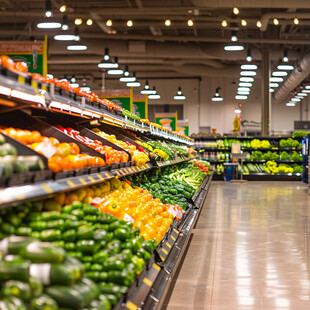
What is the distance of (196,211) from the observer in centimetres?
614

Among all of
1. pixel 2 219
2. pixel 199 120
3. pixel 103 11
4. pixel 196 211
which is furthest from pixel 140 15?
pixel 199 120

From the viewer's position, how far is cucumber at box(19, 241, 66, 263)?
72.7 inches

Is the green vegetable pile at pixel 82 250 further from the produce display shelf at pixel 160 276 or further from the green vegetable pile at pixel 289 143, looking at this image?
the green vegetable pile at pixel 289 143

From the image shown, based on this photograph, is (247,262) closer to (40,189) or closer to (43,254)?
(40,189)

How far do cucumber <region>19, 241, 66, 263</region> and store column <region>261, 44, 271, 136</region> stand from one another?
1722 centimetres

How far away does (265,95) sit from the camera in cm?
1841

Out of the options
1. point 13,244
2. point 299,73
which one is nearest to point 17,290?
point 13,244

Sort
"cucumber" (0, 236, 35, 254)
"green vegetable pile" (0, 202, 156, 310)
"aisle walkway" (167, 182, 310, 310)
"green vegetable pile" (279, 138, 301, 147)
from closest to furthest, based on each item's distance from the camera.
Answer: "green vegetable pile" (0, 202, 156, 310), "cucumber" (0, 236, 35, 254), "aisle walkway" (167, 182, 310, 310), "green vegetable pile" (279, 138, 301, 147)

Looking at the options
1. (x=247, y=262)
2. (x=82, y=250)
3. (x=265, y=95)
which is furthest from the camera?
(x=265, y=95)

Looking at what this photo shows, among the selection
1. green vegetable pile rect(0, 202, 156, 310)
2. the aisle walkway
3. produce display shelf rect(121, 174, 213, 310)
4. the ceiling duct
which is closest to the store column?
the ceiling duct

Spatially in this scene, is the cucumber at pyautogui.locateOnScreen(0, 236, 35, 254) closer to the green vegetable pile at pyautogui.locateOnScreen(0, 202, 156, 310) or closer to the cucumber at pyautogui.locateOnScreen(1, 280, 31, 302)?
the green vegetable pile at pyautogui.locateOnScreen(0, 202, 156, 310)

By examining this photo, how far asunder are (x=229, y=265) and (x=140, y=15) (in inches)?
418

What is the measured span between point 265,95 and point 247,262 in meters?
14.3

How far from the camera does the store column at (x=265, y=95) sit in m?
18.3
